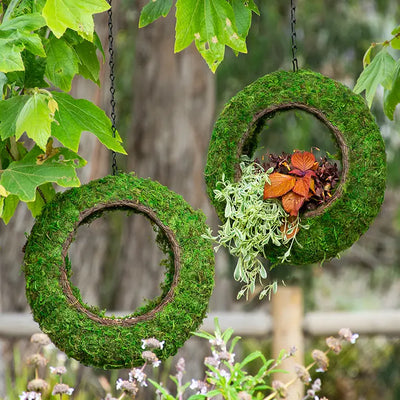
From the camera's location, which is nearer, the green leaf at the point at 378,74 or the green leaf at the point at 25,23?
the green leaf at the point at 25,23

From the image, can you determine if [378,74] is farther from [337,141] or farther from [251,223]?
[251,223]

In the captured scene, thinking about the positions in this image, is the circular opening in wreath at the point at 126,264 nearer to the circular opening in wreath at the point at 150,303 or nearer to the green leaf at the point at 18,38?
the circular opening in wreath at the point at 150,303

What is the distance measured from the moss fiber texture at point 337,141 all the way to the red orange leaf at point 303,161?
0.23 ft

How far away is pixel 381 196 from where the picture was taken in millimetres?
1428

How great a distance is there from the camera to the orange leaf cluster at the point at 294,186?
1.37 m

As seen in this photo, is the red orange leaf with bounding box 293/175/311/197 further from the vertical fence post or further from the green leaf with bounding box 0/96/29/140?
the vertical fence post

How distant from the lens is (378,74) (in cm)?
161

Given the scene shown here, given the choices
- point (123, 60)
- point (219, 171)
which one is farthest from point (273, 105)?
point (123, 60)

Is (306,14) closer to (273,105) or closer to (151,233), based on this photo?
(151,233)

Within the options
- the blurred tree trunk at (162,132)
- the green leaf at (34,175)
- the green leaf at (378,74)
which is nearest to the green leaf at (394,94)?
the green leaf at (378,74)

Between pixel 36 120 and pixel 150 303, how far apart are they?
451 millimetres

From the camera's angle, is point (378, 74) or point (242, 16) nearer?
point (242, 16)

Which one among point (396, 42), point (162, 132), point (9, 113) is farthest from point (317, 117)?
point (162, 132)

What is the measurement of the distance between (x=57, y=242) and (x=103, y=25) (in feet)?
8.45
